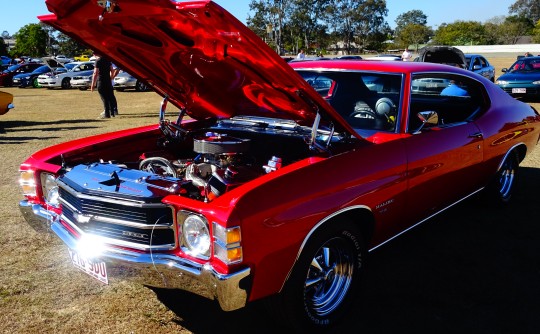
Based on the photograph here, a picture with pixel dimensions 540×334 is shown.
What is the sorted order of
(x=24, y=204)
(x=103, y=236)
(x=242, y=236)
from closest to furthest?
(x=242, y=236) < (x=103, y=236) < (x=24, y=204)

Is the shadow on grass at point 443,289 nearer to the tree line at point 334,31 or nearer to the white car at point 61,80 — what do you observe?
the white car at point 61,80

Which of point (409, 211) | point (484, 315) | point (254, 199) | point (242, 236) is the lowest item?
point (484, 315)

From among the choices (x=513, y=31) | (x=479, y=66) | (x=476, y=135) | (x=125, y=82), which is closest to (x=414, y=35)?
(x=513, y=31)

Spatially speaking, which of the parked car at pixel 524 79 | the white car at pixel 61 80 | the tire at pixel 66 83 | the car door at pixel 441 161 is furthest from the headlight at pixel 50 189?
the tire at pixel 66 83

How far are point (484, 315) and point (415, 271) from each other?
64 cm

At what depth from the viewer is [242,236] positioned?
7.06 ft

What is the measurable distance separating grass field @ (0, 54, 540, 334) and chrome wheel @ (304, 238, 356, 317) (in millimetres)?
176

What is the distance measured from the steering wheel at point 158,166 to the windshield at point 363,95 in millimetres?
1359

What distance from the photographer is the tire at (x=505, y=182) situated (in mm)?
4547

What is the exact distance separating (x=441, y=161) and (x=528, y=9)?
364 ft

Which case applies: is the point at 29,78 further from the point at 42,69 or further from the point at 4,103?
the point at 4,103

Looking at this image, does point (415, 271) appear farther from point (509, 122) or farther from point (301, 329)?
point (509, 122)

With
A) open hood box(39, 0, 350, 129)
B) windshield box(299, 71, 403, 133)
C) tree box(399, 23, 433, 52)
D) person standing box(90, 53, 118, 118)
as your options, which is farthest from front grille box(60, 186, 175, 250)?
tree box(399, 23, 433, 52)

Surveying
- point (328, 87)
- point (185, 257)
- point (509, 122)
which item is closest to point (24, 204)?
point (185, 257)
